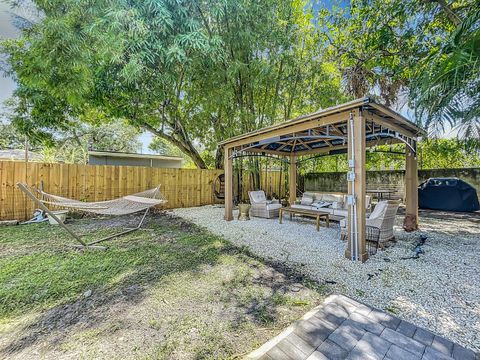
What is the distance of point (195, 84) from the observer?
25.7ft

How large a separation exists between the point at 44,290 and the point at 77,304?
600mm

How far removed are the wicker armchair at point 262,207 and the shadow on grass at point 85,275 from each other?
2.56 meters

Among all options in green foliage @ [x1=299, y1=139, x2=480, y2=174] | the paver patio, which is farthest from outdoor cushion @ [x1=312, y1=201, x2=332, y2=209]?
the paver patio

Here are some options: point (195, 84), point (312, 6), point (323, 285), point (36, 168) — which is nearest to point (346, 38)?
point (312, 6)

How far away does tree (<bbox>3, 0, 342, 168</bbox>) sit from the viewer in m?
3.77

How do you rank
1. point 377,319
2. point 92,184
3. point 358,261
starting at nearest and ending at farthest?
point 377,319 → point 358,261 → point 92,184

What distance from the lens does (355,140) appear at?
3385 millimetres

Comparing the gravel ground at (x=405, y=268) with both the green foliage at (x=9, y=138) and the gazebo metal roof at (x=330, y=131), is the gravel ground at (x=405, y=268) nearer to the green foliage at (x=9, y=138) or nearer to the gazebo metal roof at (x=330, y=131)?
the gazebo metal roof at (x=330, y=131)

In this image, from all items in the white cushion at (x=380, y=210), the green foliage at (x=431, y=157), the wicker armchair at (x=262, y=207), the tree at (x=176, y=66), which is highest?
the tree at (x=176, y=66)

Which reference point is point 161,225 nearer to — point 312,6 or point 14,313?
point 14,313

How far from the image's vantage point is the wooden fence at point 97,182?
564 cm

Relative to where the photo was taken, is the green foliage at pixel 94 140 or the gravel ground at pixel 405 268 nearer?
the gravel ground at pixel 405 268

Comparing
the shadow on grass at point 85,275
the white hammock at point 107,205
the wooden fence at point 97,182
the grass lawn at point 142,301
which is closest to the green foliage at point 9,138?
the wooden fence at point 97,182

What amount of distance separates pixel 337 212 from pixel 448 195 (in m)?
4.93
